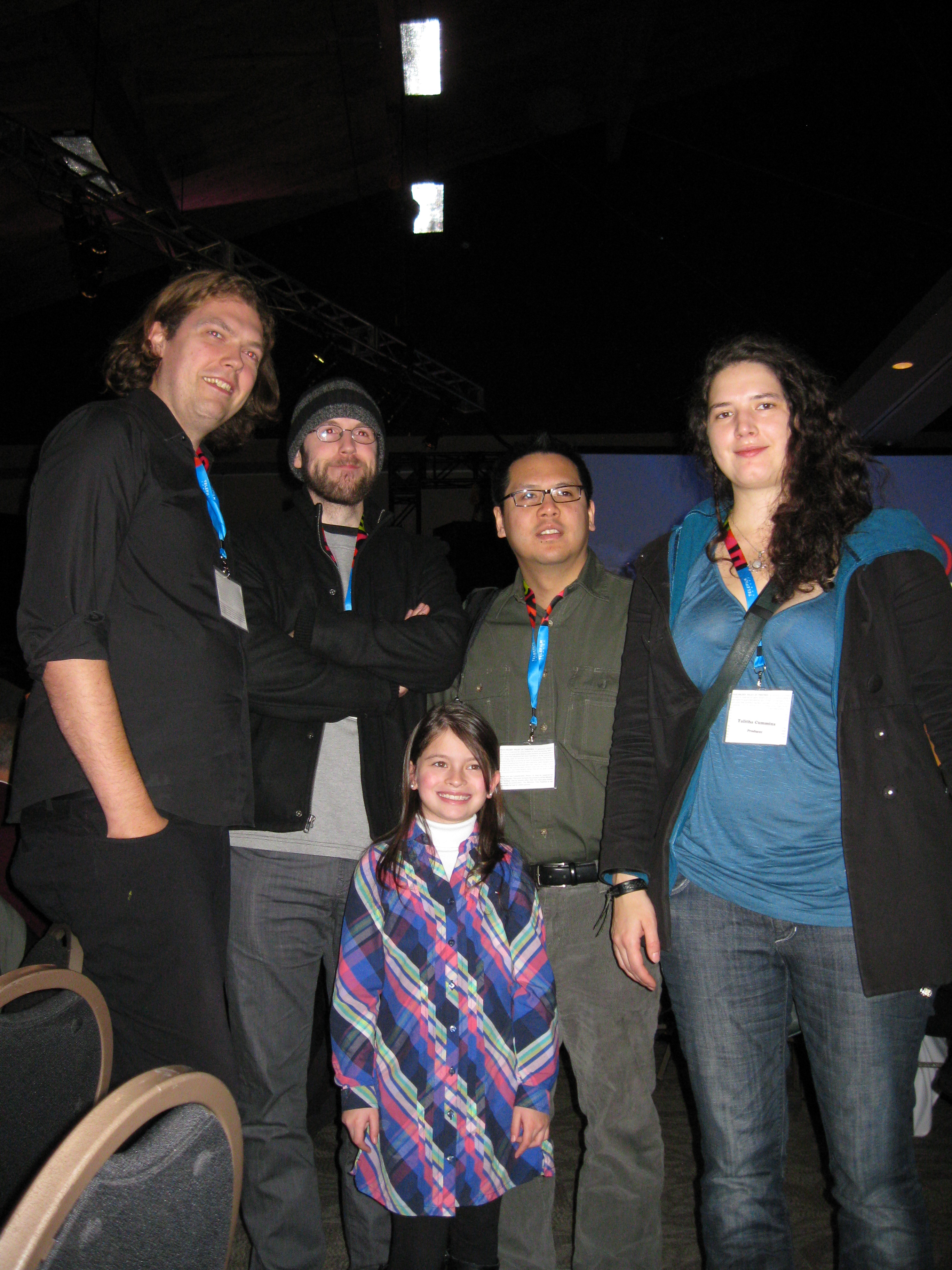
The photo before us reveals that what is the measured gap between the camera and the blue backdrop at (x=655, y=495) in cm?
632

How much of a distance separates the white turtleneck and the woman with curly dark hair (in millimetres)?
Answer: 411

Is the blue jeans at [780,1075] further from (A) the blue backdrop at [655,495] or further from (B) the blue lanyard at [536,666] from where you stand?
(A) the blue backdrop at [655,495]

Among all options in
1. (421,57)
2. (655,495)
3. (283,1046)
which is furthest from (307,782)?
(421,57)

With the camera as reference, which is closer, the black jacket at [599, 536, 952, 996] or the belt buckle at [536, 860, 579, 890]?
the black jacket at [599, 536, 952, 996]

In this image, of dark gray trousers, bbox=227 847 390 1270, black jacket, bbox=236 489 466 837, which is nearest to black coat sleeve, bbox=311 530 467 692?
black jacket, bbox=236 489 466 837

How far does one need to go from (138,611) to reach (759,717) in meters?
1.11

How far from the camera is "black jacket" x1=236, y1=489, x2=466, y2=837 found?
1.83 meters

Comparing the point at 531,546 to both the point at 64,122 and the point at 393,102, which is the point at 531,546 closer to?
the point at 64,122

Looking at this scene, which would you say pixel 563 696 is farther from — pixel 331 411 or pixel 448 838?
pixel 331 411

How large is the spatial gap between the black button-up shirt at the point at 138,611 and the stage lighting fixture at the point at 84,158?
491 cm

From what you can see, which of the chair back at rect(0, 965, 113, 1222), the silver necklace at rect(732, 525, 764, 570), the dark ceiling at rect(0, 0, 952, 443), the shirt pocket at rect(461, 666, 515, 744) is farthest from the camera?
the dark ceiling at rect(0, 0, 952, 443)

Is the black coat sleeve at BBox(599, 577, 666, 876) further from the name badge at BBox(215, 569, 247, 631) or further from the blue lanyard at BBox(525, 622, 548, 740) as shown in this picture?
the name badge at BBox(215, 569, 247, 631)

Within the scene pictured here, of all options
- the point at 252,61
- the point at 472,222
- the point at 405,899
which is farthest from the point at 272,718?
the point at 472,222

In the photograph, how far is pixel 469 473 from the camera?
9398 mm
